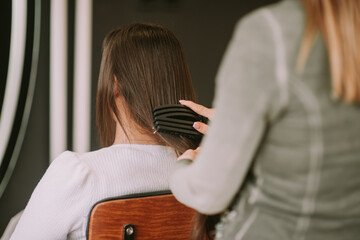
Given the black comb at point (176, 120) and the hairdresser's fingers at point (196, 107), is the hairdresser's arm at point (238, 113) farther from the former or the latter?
the hairdresser's fingers at point (196, 107)

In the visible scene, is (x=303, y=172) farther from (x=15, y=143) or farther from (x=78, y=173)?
(x=15, y=143)

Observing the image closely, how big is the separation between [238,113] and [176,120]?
42 centimetres

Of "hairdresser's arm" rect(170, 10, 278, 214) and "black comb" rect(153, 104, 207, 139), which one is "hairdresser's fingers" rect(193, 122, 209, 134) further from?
"hairdresser's arm" rect(170, 10, 278, 214)

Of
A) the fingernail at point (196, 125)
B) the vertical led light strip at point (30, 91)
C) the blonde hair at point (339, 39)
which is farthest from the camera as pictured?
the vertical led light strip at point (30, 91)

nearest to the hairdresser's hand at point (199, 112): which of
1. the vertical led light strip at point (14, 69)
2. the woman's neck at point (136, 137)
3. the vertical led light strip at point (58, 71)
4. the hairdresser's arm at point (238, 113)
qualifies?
the woman's neck at point (136, 137)

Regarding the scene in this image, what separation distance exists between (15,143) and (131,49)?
107 cm

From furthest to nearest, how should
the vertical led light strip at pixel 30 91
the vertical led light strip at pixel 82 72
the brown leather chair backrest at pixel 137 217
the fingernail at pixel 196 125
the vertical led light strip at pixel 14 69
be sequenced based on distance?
the vertical led light strip at pixel 82 72
the vertical led light strip at pixel 30 91
the vertical led light strip at pixel 14 69
the fingernail at pixel 196 125
the brown leather chair backrest at pixel 137 217

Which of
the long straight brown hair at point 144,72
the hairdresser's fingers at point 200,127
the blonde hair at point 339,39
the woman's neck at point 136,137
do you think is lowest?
the woman's neck at point 136,137

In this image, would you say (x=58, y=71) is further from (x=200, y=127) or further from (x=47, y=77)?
(x=200, y=127)

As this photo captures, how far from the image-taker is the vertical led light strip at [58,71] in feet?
6.45

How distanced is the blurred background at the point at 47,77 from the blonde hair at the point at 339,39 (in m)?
1.51

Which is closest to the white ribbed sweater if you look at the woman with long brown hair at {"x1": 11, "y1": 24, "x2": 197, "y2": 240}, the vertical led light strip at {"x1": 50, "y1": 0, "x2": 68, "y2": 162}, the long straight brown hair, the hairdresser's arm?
the woman with long brown hair at {"x1": 11, "y1": 24, "x2": 197, "y2": 240}

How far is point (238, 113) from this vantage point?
1.72 feet

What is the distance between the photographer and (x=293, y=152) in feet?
1.73
